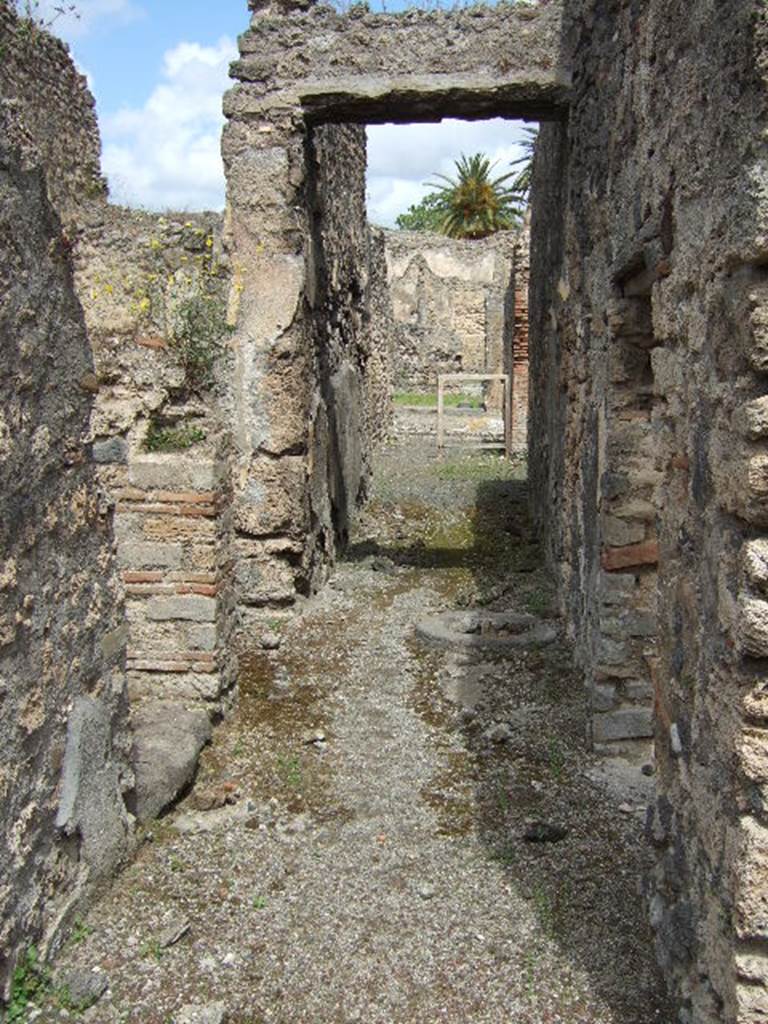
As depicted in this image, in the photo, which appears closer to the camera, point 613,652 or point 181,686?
point 613,652

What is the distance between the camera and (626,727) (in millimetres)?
4727

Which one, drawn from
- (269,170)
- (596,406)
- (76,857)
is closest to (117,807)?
(76,857)

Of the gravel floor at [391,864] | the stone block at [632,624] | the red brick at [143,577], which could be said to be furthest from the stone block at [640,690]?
the red brick at [143,577]

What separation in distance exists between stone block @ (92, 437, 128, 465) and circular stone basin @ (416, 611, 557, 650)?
2524mm

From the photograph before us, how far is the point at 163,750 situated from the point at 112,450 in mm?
1543

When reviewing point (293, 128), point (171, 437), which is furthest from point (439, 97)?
point (171, 437)

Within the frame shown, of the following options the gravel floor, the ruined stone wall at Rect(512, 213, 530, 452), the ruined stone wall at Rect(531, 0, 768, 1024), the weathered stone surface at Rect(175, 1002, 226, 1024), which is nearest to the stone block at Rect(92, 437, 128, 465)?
the gravel floor

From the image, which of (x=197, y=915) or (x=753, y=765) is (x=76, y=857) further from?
(x=753, y=765)

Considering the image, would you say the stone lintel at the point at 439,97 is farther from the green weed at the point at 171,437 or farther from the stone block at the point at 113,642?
the stone block at the point at 113,642

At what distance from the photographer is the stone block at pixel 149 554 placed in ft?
16.2

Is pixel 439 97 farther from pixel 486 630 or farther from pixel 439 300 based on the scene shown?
pixel 439 300

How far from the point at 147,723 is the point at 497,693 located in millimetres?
2034

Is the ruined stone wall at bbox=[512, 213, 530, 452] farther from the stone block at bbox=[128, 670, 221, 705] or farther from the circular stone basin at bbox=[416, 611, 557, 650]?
the stone block at bbox=[128, 670, 221, 705]

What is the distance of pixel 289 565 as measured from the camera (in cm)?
700
